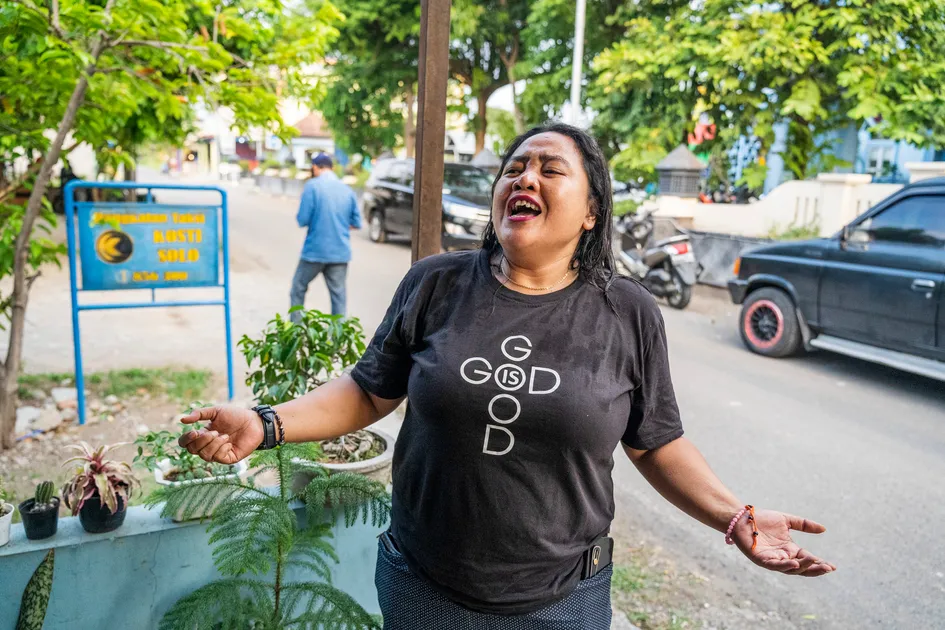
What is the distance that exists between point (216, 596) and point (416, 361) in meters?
0.97

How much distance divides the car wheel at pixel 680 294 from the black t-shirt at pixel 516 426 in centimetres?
928

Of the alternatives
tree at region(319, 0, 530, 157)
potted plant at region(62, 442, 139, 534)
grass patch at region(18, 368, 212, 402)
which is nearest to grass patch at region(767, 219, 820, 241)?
grass patch at region(18, 368, 212, 402)

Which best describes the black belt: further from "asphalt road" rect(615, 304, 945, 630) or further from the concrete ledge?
"asphalt road" rect(615, 304, 945, 630)

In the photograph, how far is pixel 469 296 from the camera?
5.90ft

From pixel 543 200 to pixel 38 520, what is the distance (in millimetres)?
1744

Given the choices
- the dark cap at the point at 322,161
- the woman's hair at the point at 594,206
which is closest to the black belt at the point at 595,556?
the woman's hair at the point at 594,206

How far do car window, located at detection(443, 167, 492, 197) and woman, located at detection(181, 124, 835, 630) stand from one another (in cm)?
1305

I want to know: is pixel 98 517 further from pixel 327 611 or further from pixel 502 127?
pixel 502 127

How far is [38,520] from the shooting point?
226 centimetres

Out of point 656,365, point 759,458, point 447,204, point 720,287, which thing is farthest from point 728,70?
point 656,365

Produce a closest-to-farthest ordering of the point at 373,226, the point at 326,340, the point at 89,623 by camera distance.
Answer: the point at 89,623
the point at 326,340
the point at 373,226

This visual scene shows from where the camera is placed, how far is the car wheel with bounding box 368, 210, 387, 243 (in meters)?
16.9

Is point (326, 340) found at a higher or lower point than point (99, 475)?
higher

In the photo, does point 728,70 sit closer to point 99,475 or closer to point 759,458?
point 759,458
